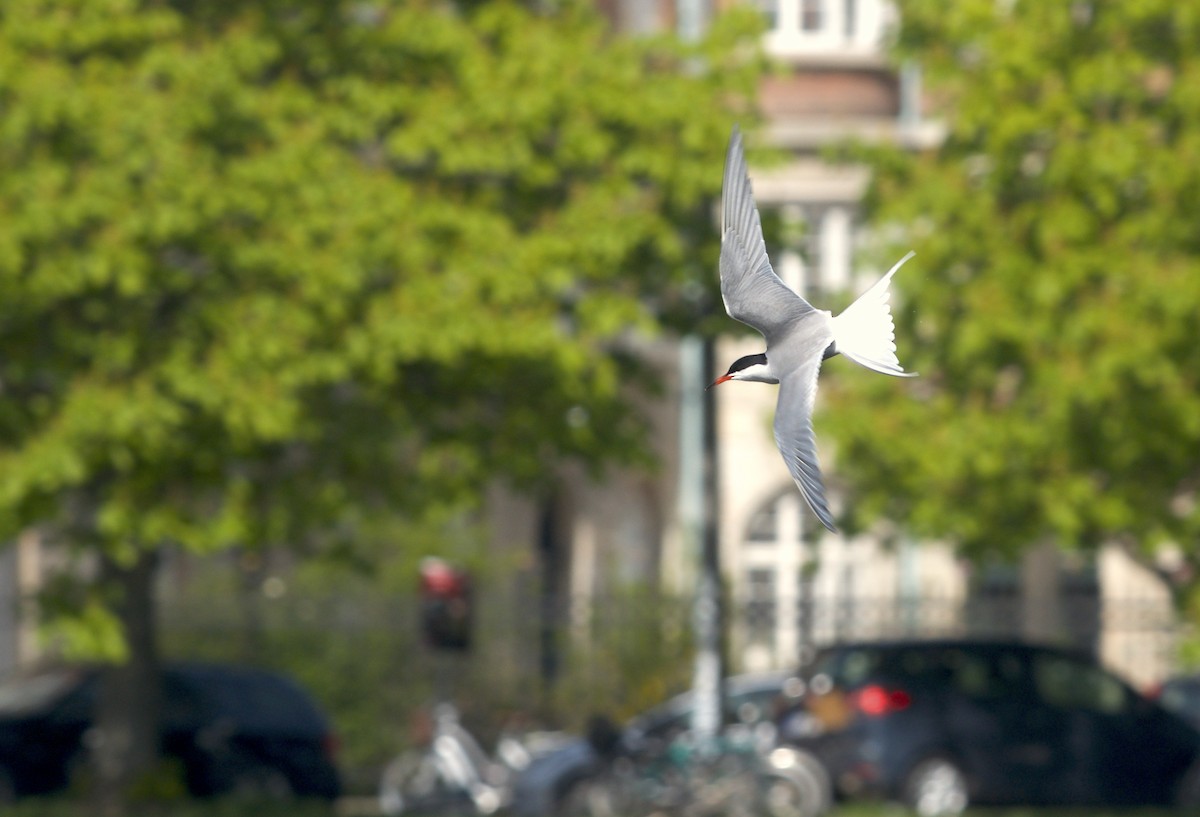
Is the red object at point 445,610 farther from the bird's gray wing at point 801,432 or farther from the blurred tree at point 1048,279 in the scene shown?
the bird's gray wing at point 801,432

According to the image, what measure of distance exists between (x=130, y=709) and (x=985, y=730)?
6.71m

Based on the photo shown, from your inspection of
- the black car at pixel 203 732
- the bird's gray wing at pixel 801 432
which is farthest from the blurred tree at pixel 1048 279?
the bird's gray wing at pixel 801 432

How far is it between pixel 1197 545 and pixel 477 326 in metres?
5.70

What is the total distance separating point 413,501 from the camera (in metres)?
15.4

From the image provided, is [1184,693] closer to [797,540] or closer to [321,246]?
[797,540]

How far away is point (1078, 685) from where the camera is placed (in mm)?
18969

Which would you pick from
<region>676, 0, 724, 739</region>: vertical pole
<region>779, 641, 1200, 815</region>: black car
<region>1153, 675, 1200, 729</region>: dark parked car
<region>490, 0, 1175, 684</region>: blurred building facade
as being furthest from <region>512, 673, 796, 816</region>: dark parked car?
<region>1153, 675, 1200, 729</region>: dark parked car

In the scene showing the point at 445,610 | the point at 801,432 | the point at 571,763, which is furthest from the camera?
the point at 445,610

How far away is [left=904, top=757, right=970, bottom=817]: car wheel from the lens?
60.0ft

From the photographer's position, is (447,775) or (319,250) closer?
(319,250)

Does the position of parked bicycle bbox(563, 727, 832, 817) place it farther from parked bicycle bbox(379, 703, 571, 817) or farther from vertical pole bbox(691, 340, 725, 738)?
parked bicycle bbox(379, 703, 571, 817)

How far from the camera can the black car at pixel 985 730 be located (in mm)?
18328

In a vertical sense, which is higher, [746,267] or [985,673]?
[746,267]

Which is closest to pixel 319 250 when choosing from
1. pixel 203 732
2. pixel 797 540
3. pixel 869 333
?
pixel 203 732
